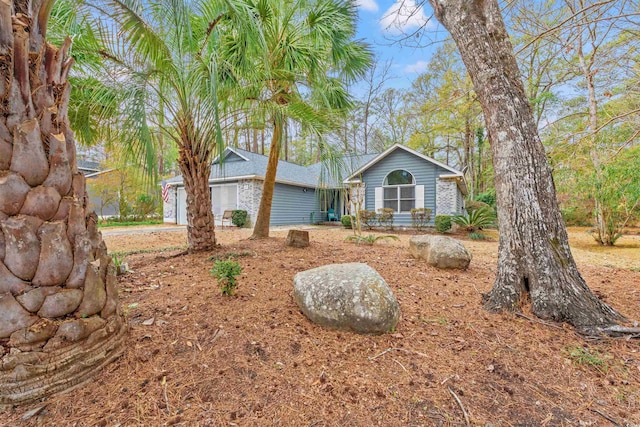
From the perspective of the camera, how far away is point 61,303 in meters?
1.38

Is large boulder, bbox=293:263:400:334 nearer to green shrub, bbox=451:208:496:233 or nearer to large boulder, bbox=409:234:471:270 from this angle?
large boulder, bbox=409:234:471:270

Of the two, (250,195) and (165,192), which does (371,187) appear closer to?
(250,195)

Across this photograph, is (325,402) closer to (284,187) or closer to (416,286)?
(416,286)

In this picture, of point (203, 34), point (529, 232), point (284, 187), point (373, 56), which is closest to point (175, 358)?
point (529, 232)

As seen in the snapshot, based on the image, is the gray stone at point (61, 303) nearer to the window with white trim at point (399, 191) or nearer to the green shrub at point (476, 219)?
the green shrub at point (476, 219)

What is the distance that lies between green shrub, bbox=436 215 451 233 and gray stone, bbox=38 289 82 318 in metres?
11.0

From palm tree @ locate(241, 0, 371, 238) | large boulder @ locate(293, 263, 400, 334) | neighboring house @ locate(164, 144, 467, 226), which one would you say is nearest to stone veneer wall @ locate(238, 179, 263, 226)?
neighboring house @ locate(164, 144, 467, 226)

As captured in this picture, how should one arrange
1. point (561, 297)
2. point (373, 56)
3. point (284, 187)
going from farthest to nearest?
point (284, 187), point (373, 56), point (561, 297)

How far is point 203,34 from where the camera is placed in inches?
164

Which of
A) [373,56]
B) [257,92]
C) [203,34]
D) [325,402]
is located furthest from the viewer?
[373,56]

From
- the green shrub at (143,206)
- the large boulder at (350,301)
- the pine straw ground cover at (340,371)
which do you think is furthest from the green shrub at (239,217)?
the large boulder at (350,301)

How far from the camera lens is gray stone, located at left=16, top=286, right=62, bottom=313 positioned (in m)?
1.30

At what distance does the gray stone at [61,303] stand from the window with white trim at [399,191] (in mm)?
12273

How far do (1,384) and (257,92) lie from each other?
4.33 meters
